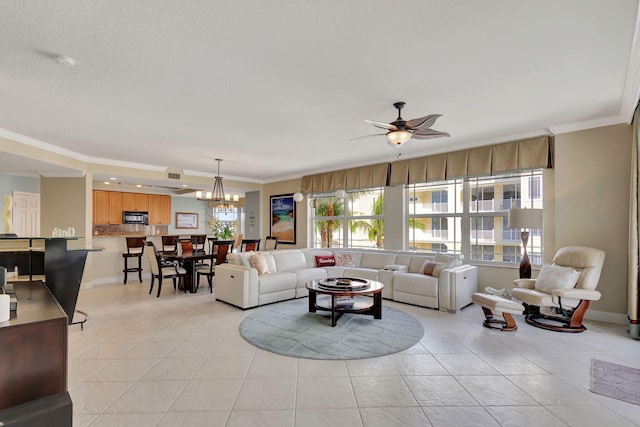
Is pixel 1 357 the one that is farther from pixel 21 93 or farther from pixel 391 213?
pixel 391 213

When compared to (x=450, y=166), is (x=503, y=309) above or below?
below

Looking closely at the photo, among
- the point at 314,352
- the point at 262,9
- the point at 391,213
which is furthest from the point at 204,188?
the point at 262,9

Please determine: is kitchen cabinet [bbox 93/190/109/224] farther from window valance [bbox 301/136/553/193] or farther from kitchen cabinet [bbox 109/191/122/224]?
window valance [bbox 301/136/553/193]

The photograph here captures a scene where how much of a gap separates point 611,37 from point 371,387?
319cm

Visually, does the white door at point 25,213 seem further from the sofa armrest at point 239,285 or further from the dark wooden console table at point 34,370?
the dark wooden console table at point 34,370

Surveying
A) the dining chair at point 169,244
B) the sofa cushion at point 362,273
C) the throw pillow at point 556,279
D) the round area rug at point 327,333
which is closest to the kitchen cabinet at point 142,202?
the dining chair at point 169,244

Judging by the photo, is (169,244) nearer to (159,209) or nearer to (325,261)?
(159,209)

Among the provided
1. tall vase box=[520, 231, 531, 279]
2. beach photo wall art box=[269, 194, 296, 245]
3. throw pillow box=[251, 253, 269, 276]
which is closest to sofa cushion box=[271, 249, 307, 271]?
throw pillow box=[251, 253, 269, 276]

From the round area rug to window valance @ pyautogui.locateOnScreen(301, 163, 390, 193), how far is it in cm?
286

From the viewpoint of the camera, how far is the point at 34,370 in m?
1.39

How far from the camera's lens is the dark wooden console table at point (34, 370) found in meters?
1.31

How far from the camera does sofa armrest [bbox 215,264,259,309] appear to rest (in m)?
4.65

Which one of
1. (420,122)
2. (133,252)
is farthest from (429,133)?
(133,252)

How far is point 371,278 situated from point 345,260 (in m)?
0.91
